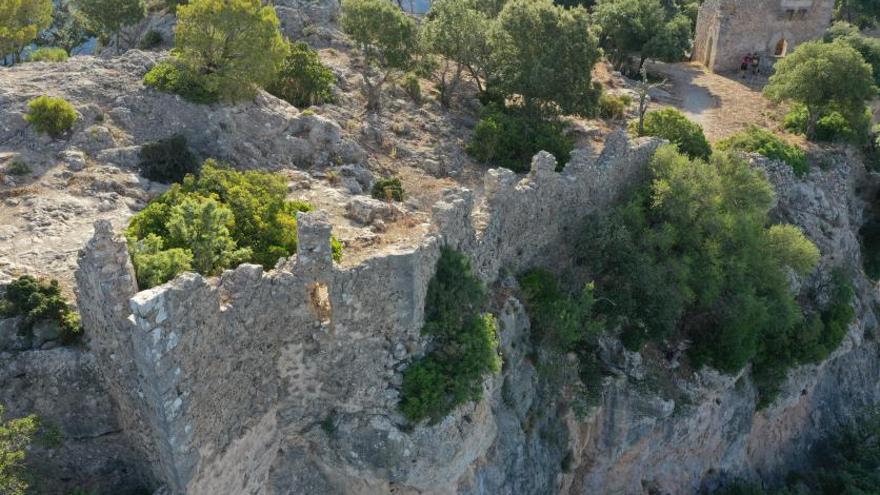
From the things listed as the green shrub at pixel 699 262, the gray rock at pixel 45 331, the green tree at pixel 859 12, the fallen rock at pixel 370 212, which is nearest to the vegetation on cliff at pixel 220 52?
the fallen rock at pixel 370 212

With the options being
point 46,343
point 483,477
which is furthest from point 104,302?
Answer: point 483,477

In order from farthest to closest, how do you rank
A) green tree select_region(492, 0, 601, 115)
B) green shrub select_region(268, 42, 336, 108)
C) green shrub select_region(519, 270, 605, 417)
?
green tree select_region(492, 0, 601, 115) < green shrub select_region(268, 42, 336, 108) < green shrub select_region(519, 270, 605, 417)

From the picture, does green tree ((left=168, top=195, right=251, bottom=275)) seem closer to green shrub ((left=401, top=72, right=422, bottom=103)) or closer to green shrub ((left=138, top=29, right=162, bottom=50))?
green shrub ((left=401, top=72, right=422, bottom=103))

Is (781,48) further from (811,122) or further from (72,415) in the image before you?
(72,415)

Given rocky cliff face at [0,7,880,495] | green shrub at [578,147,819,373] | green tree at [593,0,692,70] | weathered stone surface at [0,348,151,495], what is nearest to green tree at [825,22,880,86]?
green tree at [593,0,692,70]

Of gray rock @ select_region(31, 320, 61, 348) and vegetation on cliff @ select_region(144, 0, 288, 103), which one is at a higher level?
vegetation on cliff @ select_region(144, 0, 288, 103)

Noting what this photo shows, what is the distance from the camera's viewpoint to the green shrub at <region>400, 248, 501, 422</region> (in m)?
18.0

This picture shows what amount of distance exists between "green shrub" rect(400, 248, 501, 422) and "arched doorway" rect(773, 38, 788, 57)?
3775 cm

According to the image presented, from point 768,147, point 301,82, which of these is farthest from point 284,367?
point 768,147

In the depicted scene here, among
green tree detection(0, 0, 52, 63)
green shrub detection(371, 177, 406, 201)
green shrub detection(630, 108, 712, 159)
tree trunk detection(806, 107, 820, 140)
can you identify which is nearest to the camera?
green shrub detection(371, 177, 406, 201)

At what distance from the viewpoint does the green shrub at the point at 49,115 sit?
24.6 meters

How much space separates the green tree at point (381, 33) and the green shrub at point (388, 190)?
8143mm

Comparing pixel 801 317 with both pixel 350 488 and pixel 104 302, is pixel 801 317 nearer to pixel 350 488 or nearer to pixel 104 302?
pixel 350 488

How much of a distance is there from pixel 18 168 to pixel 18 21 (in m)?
14.7
